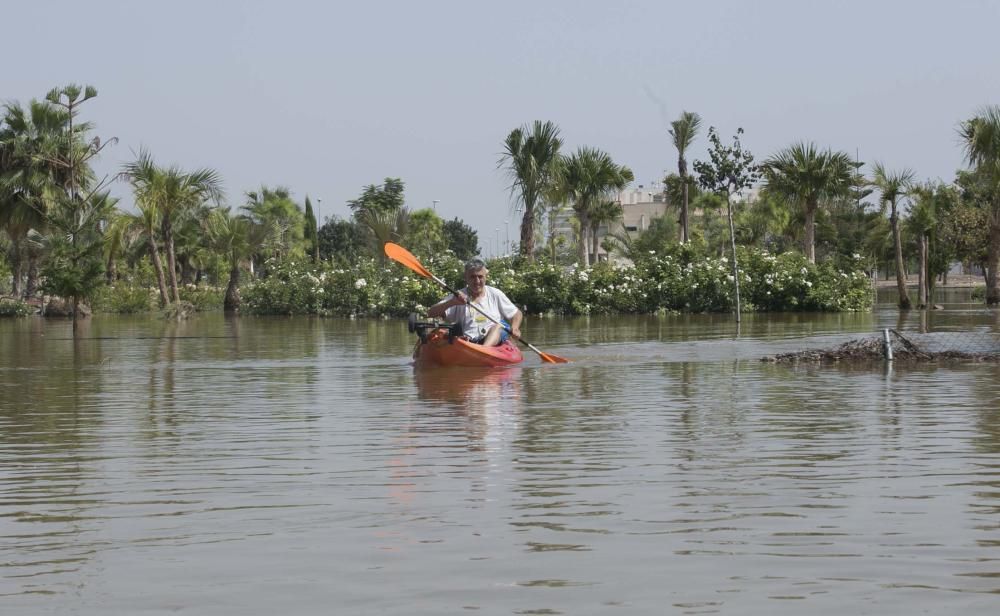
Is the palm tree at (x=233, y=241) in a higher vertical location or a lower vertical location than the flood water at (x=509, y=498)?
higher

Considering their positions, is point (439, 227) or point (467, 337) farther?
point (439, 227)

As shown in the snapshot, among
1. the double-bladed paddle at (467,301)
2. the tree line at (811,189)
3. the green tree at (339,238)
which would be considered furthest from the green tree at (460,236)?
the double-bladed paddle at (467,301)

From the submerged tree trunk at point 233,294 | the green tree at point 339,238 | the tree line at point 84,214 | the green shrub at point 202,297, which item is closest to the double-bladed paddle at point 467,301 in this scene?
the tree line at point 84,214

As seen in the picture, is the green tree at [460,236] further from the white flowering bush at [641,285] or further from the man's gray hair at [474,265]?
the man's gray hair at [474,265]

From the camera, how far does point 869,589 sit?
16.4 ft

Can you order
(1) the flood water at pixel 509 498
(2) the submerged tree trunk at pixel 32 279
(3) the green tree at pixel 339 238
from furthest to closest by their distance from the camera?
(3) the green tree at pixel 339 238 < (2) the submerged tree trunk at pixel 32 279 < (1) the flood water at pixel 509 498

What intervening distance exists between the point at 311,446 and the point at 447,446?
957mm

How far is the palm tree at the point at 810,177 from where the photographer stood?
156 ft

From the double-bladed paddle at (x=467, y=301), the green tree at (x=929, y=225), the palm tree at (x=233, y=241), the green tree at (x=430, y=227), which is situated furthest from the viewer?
the green tree at (x=430, y=227)

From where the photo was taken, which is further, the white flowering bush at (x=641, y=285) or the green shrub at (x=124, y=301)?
the green shrub at (x=124, y=301)

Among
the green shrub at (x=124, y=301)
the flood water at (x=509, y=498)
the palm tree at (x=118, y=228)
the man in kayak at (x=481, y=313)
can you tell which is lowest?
the flood water at (x=509, y=498)

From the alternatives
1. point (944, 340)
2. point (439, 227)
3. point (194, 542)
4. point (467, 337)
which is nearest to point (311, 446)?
point (194, 542)

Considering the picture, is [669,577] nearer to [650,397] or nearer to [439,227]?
[650,397]

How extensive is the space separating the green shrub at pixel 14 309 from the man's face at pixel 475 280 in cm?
3737
